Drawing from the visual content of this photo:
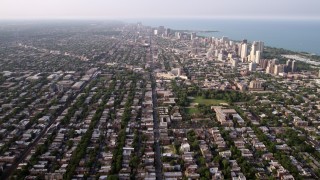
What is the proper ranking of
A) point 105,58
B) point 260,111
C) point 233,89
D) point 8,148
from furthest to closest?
point 105,58, point 233,89, point 260,111, point 8,148

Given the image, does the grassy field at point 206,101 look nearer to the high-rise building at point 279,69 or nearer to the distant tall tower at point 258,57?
the high-rise building at point 279,69

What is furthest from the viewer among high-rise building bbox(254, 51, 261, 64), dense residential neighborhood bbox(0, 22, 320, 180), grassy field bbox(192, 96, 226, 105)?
high-rise building bbox(254, 51, 261, 64)

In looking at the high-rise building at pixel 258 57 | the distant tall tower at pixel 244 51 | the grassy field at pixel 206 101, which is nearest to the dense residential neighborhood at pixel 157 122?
the grassy field at pixel 206 101

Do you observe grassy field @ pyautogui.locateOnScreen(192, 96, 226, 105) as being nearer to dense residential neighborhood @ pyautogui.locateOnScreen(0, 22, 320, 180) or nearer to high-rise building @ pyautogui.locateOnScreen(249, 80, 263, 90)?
dense residential neighborhood @ pyautogui.locateOnScreen(0, 22, 320, 180)

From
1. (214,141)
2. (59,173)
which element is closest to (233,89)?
(214,141)

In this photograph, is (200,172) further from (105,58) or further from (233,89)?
(105,58)

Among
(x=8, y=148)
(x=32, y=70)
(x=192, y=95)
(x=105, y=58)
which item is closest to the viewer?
(x=8, y=148)

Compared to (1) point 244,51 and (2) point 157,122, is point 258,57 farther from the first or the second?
(2) point 157,122

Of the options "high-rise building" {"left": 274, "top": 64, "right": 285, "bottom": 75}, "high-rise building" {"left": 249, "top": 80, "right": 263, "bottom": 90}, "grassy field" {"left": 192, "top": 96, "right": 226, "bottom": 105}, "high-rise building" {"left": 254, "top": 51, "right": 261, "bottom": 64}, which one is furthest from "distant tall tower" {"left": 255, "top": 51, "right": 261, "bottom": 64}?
"grassy field" {"left": 192, "top": 96, "right": 226, "bottom": 105}

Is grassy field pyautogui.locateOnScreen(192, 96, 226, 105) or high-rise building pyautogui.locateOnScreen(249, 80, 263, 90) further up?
high-rise building pyautogui.locateOnScreen(249, 80, 263, 90)
